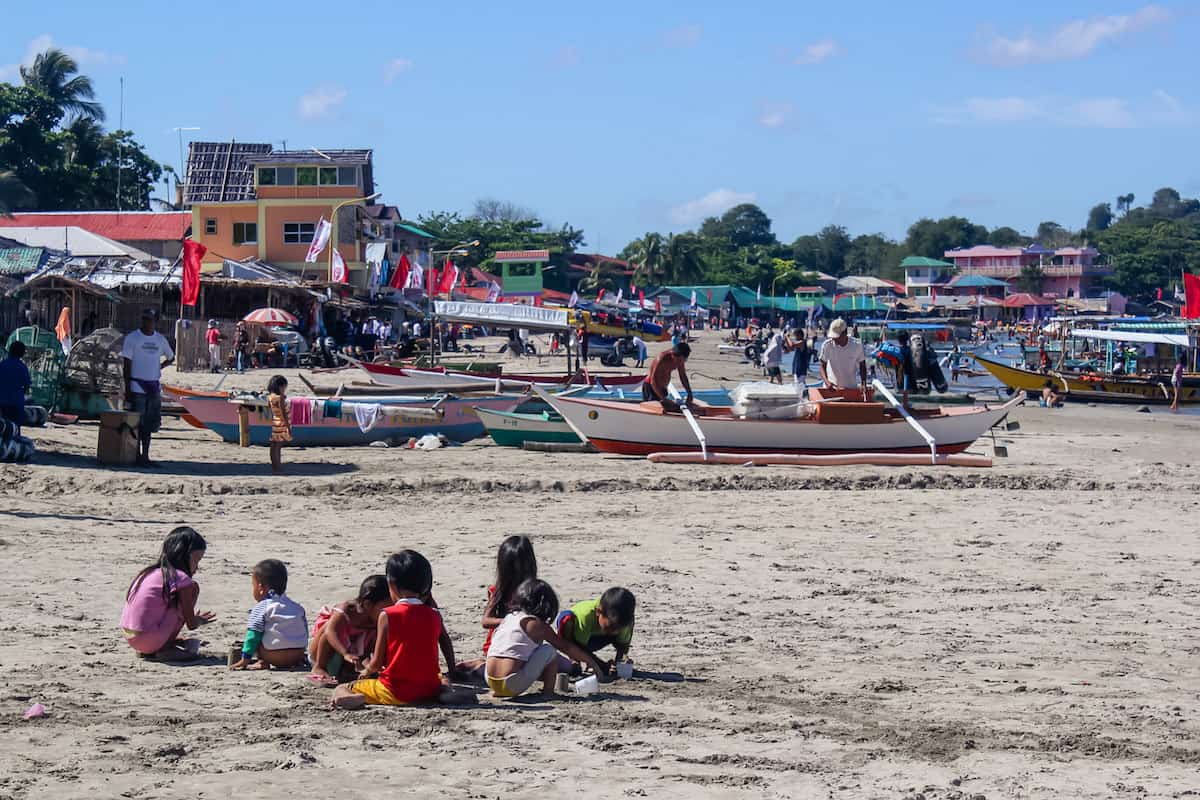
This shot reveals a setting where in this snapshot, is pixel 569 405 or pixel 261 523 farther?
pixel 569 405

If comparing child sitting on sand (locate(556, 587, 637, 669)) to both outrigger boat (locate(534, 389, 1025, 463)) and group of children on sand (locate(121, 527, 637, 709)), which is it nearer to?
group of children on sand (locate(121, 527, 637, 709))

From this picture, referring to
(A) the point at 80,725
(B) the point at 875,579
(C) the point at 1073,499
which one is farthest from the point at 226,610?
(C) the point at 1073,499

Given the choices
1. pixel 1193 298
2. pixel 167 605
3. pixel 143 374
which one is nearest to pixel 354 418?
pixel 143 374

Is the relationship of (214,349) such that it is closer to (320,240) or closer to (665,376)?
(320,240)

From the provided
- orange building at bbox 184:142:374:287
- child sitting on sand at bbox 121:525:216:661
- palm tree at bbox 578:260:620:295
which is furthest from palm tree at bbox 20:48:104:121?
child sitting on sand at bbox 121:525:216:661

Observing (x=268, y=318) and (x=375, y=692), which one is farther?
(x=268, y=318)

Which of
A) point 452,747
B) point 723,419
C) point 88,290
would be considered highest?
point 88,290

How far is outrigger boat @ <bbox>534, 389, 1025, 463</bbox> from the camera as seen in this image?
19.0 metres

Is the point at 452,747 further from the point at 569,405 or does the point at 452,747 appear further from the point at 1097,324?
the point at 1097,324

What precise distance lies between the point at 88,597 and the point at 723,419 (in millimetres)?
10986

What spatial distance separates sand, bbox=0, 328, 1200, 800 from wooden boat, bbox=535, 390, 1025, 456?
3.20ft

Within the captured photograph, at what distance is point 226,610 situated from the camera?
30.5 feet

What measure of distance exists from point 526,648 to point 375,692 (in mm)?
799

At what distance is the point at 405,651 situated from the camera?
22.7 ft
